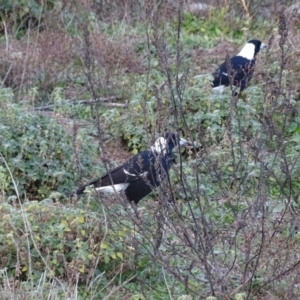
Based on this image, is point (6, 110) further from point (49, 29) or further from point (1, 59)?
point (49, 29)

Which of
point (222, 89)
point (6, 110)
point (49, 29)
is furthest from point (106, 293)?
point (49, 29)

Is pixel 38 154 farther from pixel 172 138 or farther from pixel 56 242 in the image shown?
pixel 56 242

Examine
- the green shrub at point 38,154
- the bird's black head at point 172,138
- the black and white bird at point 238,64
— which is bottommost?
the green shrub at point 38,154

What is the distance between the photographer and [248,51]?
9.53 meters

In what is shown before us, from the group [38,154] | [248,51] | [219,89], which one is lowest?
[38,154]

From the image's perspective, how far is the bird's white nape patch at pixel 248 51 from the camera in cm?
946

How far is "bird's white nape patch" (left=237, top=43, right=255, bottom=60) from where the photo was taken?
9461 millimetres

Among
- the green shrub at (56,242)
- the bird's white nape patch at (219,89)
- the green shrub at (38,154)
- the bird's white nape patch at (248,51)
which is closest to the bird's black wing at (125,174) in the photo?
the green shrub at (38,154)

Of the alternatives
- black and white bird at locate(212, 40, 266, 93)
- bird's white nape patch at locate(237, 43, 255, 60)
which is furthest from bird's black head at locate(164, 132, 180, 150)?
bird's white nape patch at locate(237, 43, 255, 60)

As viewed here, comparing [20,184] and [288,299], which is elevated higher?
[288,299]

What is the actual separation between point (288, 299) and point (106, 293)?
129cm

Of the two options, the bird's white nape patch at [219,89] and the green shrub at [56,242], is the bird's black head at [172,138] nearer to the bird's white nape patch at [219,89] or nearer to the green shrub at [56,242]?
the green shrub at [56,242]

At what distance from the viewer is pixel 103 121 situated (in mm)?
7934

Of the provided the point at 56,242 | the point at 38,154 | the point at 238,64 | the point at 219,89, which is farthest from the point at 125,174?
the point at 238,64
